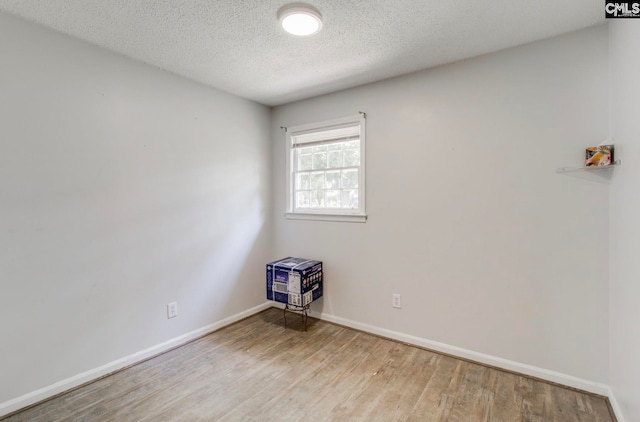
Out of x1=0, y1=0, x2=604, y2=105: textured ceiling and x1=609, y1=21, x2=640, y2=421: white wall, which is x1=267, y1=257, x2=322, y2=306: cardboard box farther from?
x1=609, y1=21, x2=640, y2=421: white wall

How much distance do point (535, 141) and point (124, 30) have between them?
3.04 metres

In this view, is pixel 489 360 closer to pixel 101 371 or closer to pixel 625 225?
pixel 625 225

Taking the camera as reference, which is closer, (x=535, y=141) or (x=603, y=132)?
(x=603, y=132)

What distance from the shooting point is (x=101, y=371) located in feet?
7.50

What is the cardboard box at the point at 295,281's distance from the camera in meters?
3.04

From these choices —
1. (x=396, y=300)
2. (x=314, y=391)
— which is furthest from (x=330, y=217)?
(x=314, y=391)

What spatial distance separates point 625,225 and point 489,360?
137 cm

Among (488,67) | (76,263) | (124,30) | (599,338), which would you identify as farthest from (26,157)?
(599,338)

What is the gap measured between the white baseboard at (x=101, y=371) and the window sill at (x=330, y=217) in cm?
131

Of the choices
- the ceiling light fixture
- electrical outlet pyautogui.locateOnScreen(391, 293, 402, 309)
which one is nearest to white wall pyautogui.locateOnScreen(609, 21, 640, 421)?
electrical outlet pyautogui.locateOnScreen(391, 293, 402, 309)

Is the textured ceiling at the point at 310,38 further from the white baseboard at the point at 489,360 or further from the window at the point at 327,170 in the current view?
the white baseboard at the point at 489,360

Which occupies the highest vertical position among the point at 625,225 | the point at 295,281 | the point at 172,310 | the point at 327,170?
the point at 327,170

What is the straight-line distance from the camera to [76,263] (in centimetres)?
219

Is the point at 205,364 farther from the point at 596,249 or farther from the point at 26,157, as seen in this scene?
the point at 596,249
